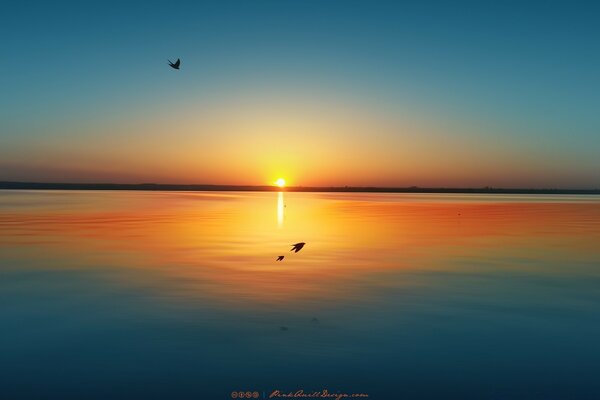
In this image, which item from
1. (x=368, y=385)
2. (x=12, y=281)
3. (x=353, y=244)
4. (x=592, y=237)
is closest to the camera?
(x=368, y=385)

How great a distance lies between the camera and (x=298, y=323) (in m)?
11.1

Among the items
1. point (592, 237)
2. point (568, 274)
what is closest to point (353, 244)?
point (568, 274)

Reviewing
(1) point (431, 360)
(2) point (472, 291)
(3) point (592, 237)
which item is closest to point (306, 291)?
(2) point (472, 291)

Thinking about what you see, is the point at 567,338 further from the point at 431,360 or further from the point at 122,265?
the point at 122,265

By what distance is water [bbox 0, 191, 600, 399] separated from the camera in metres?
8.04

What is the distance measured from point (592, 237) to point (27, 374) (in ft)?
96.3

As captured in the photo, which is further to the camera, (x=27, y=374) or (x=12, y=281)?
(x=12, y=281)

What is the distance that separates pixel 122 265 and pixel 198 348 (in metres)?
10.1

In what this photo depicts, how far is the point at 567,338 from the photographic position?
10383mm

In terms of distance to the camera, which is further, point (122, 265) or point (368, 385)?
point (122, 265)

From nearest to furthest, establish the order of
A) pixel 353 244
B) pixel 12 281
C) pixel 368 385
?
pixel 368 385 < pixel 12 281 < pixel 353 244

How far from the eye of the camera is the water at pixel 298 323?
8039 mm

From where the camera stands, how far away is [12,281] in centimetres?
1562

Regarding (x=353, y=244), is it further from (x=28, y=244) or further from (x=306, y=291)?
(x=28, y=244)
